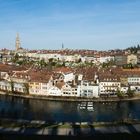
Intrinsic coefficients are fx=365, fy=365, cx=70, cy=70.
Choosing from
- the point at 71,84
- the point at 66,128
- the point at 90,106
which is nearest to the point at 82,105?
the point at 90,106

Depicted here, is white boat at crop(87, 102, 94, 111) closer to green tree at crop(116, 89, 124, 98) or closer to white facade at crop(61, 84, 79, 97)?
white facade at crop(61, 84, 79, 97)

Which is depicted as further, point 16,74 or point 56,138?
point 16,74

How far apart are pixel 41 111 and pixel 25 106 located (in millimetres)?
1184

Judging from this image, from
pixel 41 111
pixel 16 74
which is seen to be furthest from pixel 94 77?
pixel 41 111

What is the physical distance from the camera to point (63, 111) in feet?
37.6

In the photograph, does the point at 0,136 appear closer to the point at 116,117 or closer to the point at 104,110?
the point at 116,117

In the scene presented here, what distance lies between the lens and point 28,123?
879cm

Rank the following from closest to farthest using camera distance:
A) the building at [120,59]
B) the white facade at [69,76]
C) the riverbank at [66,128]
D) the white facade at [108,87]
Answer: the riverbank at [66,128] < the white facade at [108,87] < the white facade at [69,76] < the building at [120,59]

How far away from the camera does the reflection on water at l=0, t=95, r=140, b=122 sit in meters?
10.4

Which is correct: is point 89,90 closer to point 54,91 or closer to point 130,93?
point 54,91

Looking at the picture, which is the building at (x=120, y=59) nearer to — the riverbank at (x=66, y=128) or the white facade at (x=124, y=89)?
the white facade at (x=124, y=89)

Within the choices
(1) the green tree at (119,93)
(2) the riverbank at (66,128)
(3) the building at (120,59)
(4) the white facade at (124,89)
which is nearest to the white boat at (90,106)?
(1) the green tree at (119,93)

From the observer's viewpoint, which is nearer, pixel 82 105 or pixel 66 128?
pixel 66 128

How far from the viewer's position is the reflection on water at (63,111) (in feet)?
34.2
